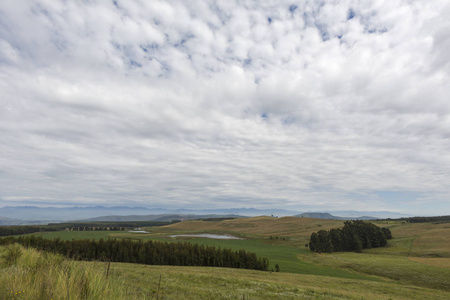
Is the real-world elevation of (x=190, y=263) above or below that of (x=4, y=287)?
below

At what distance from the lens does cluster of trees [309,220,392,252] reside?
11369 cm

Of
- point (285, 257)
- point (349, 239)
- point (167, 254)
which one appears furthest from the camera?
point (349, 239)

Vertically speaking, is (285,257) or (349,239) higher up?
(349,239)

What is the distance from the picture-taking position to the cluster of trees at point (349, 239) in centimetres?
11369

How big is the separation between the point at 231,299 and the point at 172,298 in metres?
4.84

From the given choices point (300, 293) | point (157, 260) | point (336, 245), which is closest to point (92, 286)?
point (300, 293)

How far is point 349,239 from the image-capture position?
11875 centimetres

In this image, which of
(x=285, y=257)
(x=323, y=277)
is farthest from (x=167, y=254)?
(x=323, y=277)

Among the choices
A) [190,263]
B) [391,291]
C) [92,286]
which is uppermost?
[92,286]

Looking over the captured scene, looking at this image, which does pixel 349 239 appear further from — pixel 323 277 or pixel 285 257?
pixel 323 277

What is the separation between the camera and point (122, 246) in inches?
3497

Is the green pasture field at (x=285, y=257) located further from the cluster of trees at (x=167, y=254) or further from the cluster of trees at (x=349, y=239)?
the cluster of trees at (x=167, y=254)

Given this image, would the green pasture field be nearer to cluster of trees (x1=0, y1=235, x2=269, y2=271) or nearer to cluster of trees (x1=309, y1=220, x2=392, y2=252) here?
cluster of trees (x1=309, y1=220, x2=392, y2=252)

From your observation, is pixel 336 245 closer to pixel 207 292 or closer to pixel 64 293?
pixel 207 292
